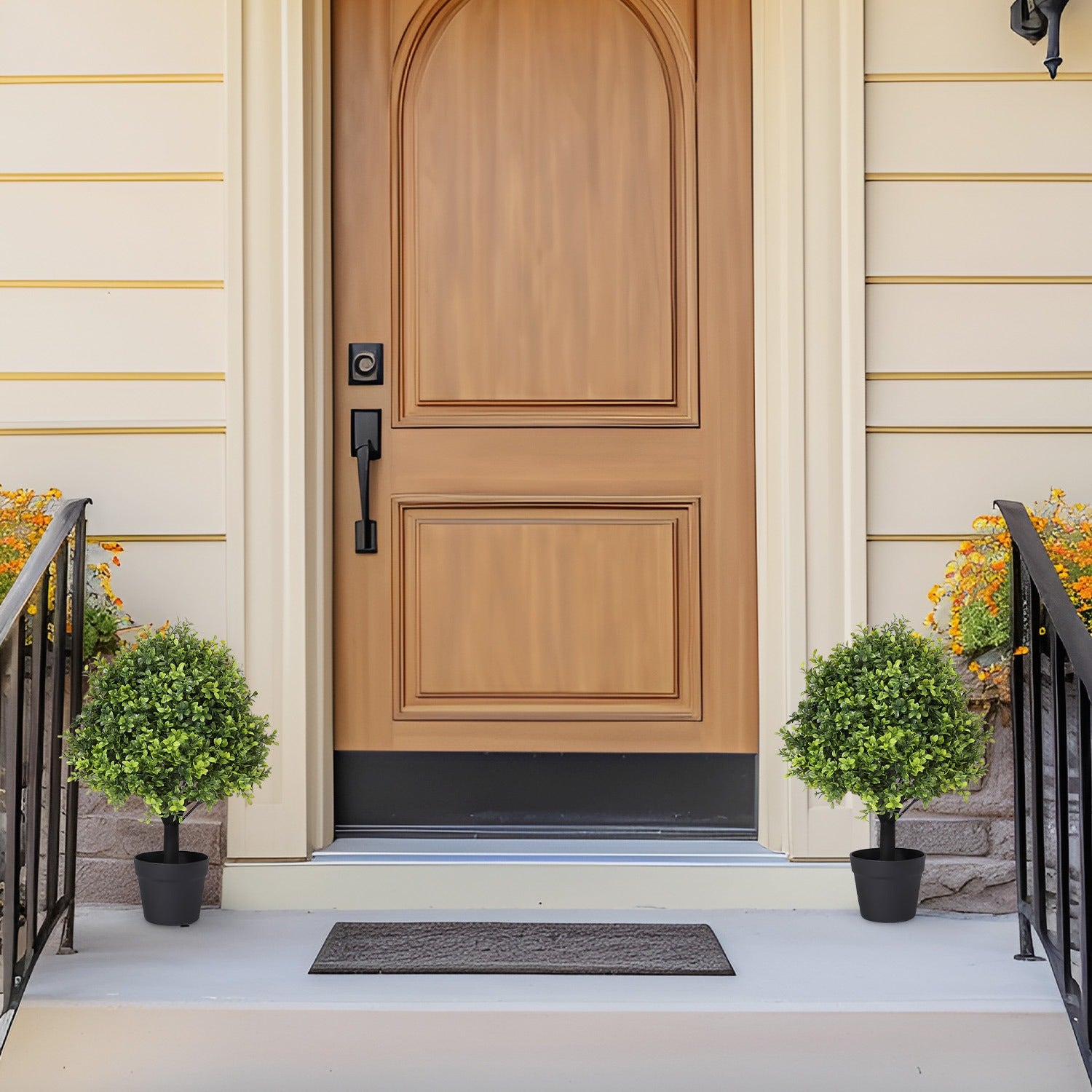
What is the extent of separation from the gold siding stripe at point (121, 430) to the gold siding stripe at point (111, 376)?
0.34ft

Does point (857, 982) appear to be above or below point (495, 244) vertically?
below

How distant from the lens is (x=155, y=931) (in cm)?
213

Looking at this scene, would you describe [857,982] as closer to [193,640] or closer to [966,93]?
[193,640]

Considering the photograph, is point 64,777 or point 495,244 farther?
point 495,244

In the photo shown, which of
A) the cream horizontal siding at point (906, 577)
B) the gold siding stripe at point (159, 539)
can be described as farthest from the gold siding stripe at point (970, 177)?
the gold siding stripe at point (159, 539)

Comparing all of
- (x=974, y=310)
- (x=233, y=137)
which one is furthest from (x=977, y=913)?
(x=233, y=137)

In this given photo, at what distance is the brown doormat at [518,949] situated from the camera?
191cm

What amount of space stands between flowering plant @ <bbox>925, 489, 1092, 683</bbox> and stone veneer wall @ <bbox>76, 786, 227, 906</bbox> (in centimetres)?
165

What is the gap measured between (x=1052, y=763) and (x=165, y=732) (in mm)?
1675

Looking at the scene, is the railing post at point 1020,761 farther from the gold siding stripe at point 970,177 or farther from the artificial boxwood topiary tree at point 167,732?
the artificial boxwood topiary tree at point 167,732

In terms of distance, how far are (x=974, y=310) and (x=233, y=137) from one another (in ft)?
5.55

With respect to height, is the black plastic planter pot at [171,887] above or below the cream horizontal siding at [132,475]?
below

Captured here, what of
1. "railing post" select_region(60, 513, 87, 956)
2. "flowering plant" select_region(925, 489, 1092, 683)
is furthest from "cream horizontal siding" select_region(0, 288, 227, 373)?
"flowering plant" select_region(925, 489, 1092, 683)

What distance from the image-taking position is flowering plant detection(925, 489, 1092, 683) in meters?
2.19
